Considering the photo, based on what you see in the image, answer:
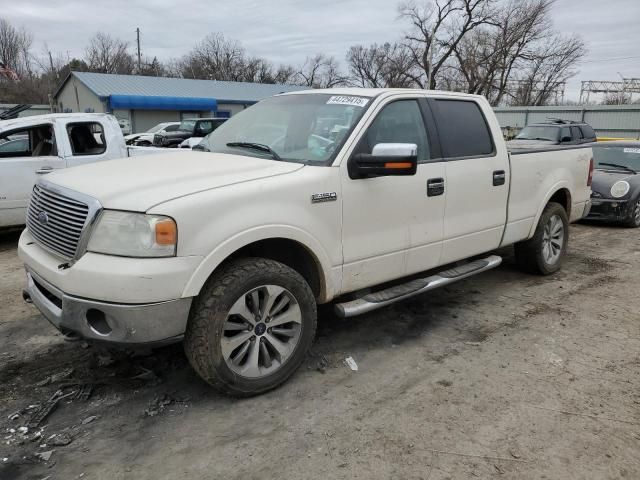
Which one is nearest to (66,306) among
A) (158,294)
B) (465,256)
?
(158,294)

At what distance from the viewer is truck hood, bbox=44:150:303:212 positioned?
2795mm

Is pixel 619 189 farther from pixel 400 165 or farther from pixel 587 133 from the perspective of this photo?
pixel 587 133

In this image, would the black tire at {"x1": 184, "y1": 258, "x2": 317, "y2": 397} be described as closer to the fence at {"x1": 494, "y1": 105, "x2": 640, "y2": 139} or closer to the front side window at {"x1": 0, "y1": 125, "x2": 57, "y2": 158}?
the front side window at {"x1": 0, "y1": 125, "x2": 57, "y2": 158}

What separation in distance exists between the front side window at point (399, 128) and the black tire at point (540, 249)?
2157 millimetres

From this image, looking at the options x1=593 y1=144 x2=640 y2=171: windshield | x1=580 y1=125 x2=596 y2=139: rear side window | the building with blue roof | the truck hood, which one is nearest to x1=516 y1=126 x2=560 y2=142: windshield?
x1=580 y1=125 x2=596 y2=139: rear side window

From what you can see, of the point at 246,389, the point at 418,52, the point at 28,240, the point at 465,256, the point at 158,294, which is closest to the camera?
the point at 158,294

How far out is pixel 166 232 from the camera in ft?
8.79

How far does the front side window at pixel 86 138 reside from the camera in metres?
7.36

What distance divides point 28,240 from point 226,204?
159cm

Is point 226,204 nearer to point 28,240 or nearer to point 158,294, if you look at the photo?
point 158,294

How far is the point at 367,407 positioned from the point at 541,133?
1415cm

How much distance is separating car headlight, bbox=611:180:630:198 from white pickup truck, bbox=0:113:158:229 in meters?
7.49

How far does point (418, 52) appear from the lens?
143 ft

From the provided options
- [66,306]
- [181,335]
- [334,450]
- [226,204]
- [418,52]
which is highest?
[418,52]
